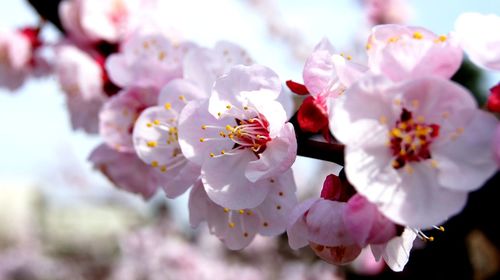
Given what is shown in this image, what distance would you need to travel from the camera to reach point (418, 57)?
21.9 inches

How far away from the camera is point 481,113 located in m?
0.51

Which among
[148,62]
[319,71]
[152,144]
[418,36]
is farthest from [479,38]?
[148,62]

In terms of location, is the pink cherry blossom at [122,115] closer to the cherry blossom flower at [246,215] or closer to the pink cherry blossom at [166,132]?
the pink cherry blossom at [166,132]

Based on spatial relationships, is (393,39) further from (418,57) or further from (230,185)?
(230,185)

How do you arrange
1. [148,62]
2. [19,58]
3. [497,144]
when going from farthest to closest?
[19,58] < [148,62] < [497,144]

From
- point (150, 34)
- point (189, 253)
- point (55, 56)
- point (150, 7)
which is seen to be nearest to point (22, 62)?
point (55, 56)

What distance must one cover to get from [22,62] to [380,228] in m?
1.23

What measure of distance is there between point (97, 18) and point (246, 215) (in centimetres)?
70

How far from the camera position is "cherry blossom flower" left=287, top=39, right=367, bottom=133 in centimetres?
65

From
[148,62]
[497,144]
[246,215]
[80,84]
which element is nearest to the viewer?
[497,144]

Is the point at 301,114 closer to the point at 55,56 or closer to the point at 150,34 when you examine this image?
the point at 150,34

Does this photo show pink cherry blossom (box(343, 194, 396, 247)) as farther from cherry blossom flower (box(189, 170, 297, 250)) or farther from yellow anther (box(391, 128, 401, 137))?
cherry blossom flower (box(189, 170, 297, 250))

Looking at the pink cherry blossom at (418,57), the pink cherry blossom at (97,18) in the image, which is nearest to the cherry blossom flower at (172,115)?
the pink cherry blossom at (418,57)

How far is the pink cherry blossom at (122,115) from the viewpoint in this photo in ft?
3.51
